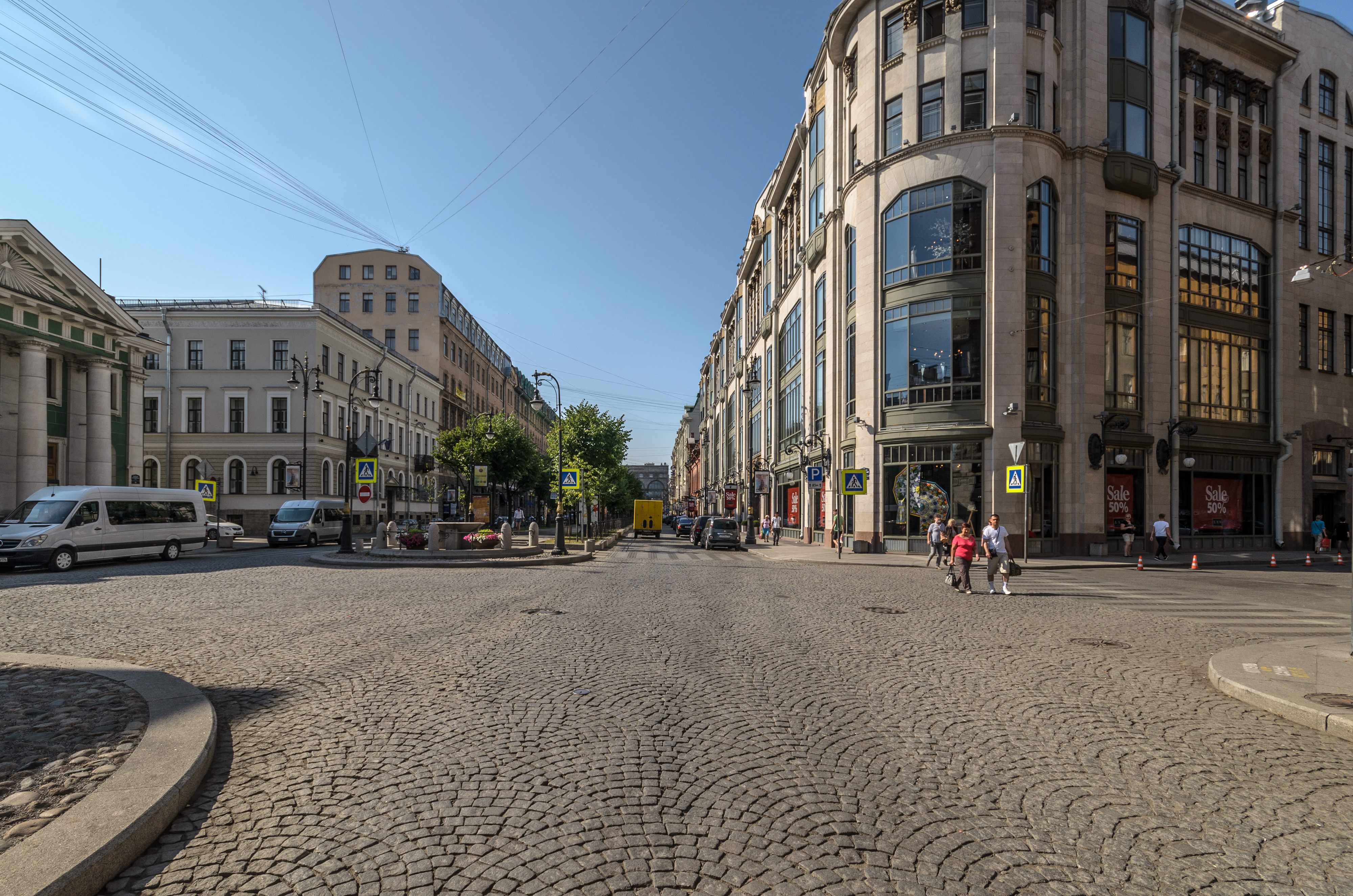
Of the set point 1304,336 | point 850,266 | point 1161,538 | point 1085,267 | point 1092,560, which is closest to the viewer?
point 1092,560

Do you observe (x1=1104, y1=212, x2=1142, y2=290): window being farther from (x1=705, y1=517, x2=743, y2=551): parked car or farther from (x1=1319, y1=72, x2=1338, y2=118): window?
(x1=705, y1=517, x2=743, y2=551): parked car

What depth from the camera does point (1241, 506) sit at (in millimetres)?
31828

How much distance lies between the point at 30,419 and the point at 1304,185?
185 feet

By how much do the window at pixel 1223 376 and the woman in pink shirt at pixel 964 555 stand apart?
66.6ft

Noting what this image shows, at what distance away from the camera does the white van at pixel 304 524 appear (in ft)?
106

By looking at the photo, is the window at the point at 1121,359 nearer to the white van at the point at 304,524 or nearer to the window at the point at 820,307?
the window at the point at 820,307

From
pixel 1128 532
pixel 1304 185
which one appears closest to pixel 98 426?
pixel 1128 532

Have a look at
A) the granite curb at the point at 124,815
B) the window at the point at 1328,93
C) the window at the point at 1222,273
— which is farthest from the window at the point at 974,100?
the granite curb at the point at 124,815

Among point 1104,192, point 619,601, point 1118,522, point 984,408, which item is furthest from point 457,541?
point 1104,192

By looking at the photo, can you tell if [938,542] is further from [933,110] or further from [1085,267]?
[933,110]

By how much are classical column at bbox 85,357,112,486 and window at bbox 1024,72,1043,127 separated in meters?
40.5

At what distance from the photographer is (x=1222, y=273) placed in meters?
31.3

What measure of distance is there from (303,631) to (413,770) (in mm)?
5962

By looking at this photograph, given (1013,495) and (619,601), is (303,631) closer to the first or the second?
(619,601)
